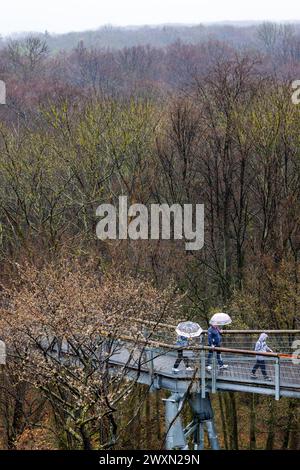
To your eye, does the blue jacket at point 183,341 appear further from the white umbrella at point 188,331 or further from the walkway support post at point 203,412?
the walkway support post at point 203,412

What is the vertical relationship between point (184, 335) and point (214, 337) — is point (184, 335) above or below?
above

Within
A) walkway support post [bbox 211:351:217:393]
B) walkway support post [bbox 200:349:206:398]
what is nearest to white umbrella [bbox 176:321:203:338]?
walkway support post [bbox 200:349:206:398]

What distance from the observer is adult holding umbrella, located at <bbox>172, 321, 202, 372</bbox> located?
19484mm

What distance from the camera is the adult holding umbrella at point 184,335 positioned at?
19484 mm

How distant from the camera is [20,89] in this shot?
227 ft

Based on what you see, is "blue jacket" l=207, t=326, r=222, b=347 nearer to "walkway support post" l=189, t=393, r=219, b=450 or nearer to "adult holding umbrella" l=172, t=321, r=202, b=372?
"adult holding umbrella" l=172, t=321, r=202, b=372

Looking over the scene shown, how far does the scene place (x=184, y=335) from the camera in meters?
19.5

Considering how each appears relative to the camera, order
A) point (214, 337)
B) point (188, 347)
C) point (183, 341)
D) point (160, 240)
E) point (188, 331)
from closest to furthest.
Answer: point (188, 347) → point (188, 331) → point (183, 341) → point (214, 337) → point (160, 240)

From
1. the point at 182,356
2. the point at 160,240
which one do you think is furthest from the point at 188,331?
the point at 160,240

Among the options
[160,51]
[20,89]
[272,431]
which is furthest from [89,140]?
[160,51]

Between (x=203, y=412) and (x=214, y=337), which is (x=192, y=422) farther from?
(x=214, y=337)

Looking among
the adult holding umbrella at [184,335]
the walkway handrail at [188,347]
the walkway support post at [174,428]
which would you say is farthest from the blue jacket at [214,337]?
the walkway support post at [174,428]

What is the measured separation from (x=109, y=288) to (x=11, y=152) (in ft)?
53.7

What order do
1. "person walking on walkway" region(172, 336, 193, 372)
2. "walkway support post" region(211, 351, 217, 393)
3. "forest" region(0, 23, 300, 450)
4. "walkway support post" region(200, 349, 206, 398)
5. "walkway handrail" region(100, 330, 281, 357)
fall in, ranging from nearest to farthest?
"walkway handrail" region(100, 330, 281, 357) → "walkway support post" region(200, 349, 206, 398) → "walkway support post" region(211, 351, 217, 393) → "person walking on walkway" region(172, 336, 193, 372) → "forest" region(0, 23, 300, 450)
